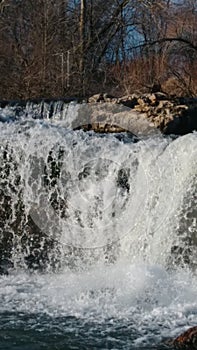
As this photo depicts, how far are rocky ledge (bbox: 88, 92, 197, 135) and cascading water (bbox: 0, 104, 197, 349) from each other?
236 centimetres

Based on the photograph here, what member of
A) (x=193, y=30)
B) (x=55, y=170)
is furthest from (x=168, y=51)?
(x=55, y=170)

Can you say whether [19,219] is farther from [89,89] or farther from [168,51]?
[168,51]

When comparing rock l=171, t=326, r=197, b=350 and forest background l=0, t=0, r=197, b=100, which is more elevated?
forest background l=0, t=0, r=197, b=100

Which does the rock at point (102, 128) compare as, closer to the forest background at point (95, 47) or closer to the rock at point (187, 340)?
the forest background at point (95, 47)

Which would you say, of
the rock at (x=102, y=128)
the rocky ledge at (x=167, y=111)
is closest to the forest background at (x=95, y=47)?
the rocky ledge at (x=167, y=111)

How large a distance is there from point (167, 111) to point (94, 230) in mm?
3440

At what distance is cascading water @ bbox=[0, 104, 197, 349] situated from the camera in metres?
4.88

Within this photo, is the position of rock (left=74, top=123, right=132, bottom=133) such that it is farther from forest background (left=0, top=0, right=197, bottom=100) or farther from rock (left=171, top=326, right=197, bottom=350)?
rock (left=171, top=326, right=197, bottom=350)

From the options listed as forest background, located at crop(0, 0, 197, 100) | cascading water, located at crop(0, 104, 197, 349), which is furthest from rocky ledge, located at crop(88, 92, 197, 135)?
cascading water, located at crop(0, 104, 197, 349)

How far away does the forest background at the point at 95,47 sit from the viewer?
1323cm

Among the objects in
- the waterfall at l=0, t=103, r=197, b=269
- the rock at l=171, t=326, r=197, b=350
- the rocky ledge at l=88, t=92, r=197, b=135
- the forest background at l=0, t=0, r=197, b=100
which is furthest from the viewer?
the forest background at l=0, t=0, r=197, b=100

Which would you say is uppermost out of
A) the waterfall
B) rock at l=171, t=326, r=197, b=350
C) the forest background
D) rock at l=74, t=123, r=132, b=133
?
the forest background

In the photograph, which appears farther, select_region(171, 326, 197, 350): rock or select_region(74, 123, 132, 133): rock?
select_region(74, 123, 132, 133): rock

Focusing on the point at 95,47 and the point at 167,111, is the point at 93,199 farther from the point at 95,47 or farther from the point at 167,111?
the point at 95,47
